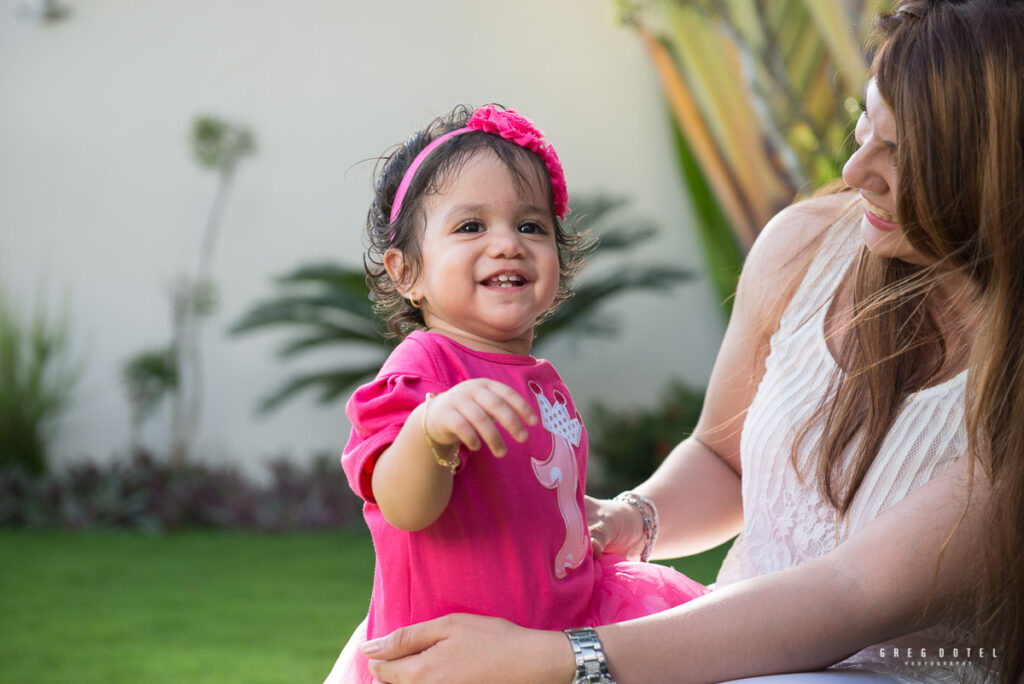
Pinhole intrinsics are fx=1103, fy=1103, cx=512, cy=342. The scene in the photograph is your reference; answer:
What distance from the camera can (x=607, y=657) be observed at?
1.38 metres

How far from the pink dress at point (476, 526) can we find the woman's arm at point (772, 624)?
7 centimetres

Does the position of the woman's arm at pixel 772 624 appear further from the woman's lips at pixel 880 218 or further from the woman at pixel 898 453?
the woman's lips at pixel 880 218

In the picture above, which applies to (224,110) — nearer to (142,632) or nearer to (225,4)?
(225,4)

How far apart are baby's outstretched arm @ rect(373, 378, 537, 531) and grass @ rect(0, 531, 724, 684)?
333cm

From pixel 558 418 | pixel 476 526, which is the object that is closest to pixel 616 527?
pixel 558 418

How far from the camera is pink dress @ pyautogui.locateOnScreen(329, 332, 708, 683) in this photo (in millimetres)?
1412

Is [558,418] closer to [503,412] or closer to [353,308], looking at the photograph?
[503,412]

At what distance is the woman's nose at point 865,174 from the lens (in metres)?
1.60

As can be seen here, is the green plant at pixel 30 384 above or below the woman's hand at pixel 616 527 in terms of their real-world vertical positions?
above

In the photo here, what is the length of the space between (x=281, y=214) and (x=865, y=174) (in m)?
6.75

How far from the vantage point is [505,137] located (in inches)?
65.3

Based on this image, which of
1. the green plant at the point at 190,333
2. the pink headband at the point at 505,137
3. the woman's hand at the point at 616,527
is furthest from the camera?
the green plant at the point at 190,333

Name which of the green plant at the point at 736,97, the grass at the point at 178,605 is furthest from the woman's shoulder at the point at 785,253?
the green plant at the point at 736,97

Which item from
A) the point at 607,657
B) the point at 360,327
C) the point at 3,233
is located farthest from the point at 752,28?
the point at 607,657
